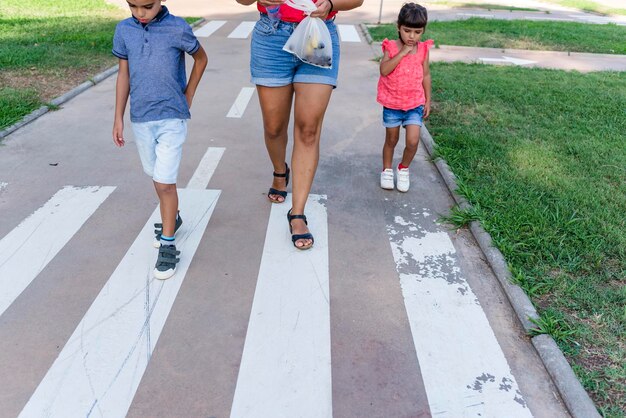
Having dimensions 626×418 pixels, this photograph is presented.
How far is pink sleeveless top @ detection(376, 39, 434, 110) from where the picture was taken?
14.0ft

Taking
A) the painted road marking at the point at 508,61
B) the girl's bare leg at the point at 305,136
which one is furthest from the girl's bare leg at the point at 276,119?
the painted road marking at the point at 508,61

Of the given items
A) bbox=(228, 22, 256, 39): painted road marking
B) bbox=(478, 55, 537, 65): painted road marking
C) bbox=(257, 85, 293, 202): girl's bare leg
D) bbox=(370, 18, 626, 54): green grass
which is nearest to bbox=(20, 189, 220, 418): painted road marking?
bbox=(257, 85, 293, 202): girl's bare leg

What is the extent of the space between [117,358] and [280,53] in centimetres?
201

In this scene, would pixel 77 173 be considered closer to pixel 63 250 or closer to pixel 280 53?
pixel 63 250

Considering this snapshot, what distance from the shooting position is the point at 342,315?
9.85 ft

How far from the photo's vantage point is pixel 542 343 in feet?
9.15

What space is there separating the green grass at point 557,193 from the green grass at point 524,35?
4.16 meters

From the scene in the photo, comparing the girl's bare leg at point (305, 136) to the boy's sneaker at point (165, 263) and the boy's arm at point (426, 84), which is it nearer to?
the boy's sneaker at point (165, 263)

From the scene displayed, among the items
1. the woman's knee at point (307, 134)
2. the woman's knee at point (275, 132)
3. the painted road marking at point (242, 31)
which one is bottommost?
the painted road marking at point (242, 31)

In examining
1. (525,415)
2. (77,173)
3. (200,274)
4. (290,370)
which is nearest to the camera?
(525,415)

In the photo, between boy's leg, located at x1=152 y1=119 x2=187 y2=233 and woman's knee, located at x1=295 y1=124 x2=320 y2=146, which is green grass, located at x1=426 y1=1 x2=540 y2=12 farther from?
boy's leg, located at x1=152 y1=119 x2=187 y2=233

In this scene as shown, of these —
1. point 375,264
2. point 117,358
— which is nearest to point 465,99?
point 375,264

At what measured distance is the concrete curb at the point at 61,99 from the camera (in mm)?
5586

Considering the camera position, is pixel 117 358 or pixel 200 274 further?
pixel 200 274
